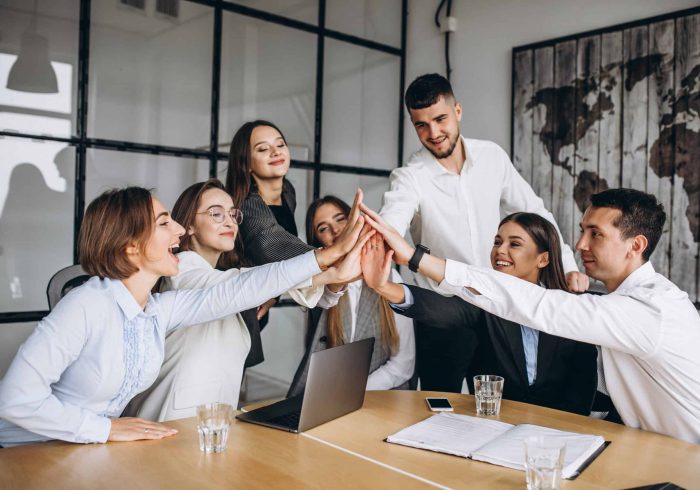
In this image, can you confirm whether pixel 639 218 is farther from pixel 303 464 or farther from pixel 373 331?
pixel 303 464

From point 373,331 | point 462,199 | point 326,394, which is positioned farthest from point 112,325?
point 462,199

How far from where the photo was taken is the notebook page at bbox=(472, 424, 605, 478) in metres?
1.32

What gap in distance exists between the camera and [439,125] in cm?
274

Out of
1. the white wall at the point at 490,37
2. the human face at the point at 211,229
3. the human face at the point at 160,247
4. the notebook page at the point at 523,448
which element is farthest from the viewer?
the white wall at the point at 490,37

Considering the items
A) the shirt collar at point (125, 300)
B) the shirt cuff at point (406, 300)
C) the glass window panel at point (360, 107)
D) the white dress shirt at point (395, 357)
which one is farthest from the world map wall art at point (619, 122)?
the shirt collar at point (125, 300)

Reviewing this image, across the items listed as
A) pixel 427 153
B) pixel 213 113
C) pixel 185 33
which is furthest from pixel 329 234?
pixel 185 33

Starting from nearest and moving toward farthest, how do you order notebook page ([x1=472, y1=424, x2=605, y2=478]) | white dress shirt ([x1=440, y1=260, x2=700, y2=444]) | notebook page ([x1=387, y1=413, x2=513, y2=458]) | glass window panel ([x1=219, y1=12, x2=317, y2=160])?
1. notebook page ([x1=472, y1=424, x2=605, y2=478])
2. notebook page ([x1=387, y1=413, x2=513, y2=458])
3. white dress shirt ([x1=440, y1=260, x2=700, y2=444])
4. glass window panel ([x1=219, y1=12, x2=317, y2=160])

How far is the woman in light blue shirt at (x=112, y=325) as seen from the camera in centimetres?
144

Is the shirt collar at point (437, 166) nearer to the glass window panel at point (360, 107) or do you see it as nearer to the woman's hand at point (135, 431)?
the glass window panel at point (360, 107)

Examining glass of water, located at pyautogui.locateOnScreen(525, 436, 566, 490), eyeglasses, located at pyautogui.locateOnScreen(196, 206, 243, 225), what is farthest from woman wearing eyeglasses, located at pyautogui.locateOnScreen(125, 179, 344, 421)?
glass of water, located at pyautogui.locateOnScreen(525, 436, 566, 490)

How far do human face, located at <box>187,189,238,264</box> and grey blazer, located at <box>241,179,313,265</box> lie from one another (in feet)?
0.48

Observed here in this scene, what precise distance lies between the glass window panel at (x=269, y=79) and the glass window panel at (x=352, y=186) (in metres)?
0.22

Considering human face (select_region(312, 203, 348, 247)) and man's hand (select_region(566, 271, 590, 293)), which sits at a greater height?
human face (select_region(312, 203, 348, 247))

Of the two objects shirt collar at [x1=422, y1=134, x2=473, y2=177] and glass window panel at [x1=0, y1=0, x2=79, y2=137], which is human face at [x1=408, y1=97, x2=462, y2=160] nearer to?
shirt collar at [x1=422, y1=134, x2=473, y2=177]
